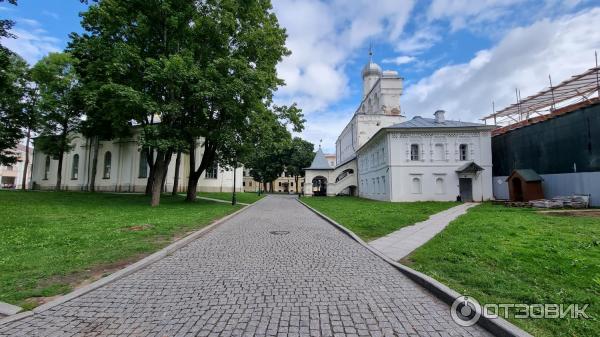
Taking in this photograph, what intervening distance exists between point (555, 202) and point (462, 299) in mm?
20956

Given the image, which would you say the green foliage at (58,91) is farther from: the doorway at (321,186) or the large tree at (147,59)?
the doorway at (321,186)

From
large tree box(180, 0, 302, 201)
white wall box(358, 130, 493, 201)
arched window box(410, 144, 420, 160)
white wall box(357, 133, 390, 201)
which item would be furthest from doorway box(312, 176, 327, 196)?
large tree box(180, 0, 302, 201)

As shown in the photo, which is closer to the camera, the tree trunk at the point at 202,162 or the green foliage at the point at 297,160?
the tree trunk at the point at 202,162

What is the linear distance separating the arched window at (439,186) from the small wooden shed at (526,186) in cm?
555

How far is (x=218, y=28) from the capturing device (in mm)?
18641

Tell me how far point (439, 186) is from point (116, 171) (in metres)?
42.2

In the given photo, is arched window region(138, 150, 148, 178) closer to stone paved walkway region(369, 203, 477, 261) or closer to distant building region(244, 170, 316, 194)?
stone paved walkway region(369, 203, 477, 261)

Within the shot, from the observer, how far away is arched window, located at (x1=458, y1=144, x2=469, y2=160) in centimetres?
2867

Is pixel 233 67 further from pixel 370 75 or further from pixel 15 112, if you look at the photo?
pixel 370 75

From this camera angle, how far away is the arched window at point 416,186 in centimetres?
2840

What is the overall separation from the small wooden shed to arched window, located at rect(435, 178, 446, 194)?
555 cm

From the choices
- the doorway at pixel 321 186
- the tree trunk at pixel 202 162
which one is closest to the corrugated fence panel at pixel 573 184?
the tree trunk at pixel 202 162

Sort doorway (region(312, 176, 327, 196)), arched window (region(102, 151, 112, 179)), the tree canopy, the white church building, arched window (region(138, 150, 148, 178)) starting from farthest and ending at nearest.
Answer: doorway (region(312, 176, 327, 196)), arched window (region(102, 151, 112, 179)), arched window (region(138, 150, 148, 178)), the white church building, the tree canopy

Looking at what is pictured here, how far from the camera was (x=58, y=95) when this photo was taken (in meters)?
30.3
